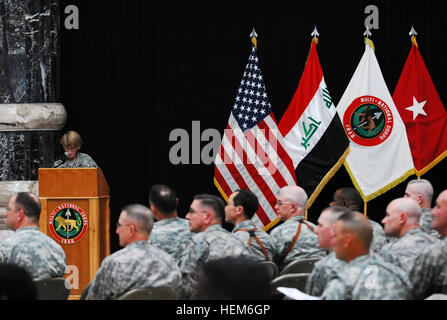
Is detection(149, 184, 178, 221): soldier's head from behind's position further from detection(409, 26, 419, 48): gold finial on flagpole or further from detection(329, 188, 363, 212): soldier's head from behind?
detection(409, 26, 419, 48): gold finial on flagpole

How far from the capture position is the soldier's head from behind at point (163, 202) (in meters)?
5.26

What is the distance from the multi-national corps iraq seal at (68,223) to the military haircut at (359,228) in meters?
3.59

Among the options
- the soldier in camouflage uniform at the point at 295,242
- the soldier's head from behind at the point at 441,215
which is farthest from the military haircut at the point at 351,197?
the soldier's head from behind at the point at 441,215

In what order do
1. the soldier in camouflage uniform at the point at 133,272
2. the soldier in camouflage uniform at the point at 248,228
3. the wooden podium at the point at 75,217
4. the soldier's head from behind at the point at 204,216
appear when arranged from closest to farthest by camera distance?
the soldier in camouflage uniform at the point at 133,272, the soldier's head from behind at the point at 204,216, the soldier in camouflage uniform at the point at 248,228, the wooden podium at the point at 75,217

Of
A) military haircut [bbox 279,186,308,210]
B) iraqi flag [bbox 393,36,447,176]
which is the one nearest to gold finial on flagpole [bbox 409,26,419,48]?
iraqi flag [bbox 393,36,447,176]

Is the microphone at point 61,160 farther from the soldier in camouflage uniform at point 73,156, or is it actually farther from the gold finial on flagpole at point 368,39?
the gold finial on flagpole at point 368,39

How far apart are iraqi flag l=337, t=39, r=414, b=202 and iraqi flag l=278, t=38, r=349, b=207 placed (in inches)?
6.8

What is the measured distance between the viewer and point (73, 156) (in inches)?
291

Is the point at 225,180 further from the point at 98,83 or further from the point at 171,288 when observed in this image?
the point at 171,288

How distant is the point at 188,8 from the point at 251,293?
6.20 metres

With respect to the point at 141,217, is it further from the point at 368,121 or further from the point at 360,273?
the point at 368,121

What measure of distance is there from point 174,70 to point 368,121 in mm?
2278

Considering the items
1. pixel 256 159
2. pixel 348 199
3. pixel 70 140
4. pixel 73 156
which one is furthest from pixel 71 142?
pixel 348 199

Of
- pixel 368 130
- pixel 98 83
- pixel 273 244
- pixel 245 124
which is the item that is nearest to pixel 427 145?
pixel 368 130
